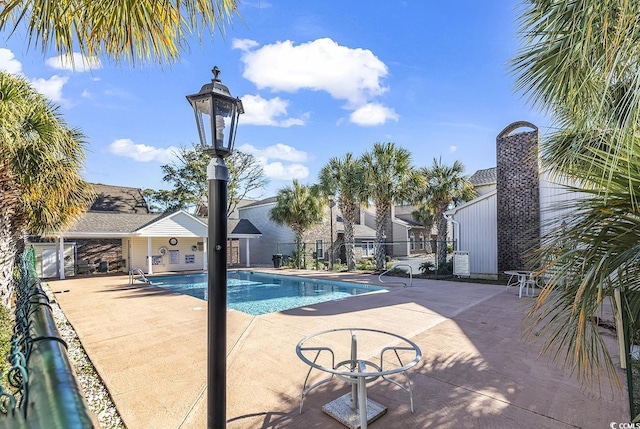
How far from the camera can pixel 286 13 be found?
440 centimetres

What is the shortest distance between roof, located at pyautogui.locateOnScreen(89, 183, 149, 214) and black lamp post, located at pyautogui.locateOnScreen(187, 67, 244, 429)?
2420 centimetres

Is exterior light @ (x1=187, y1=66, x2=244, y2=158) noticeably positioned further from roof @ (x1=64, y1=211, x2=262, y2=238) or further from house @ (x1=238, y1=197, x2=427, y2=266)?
house @ (x1=238, y1=197, x2=427, y2=266)

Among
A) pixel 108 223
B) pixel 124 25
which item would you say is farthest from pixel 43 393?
pixel 108 223

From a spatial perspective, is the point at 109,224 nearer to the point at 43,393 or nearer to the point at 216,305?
the point at 216,305

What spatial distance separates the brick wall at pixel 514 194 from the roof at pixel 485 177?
15837mm

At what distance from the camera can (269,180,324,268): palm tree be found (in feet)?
68.8

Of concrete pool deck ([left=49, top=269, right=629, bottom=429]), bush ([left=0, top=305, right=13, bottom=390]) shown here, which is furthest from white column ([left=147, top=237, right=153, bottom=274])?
bush ([left=0, top=305, right=13, bottom=390])

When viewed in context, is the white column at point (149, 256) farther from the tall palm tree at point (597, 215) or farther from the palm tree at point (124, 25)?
the tall palm tree at point (597, 215)

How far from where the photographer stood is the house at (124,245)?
16297mm

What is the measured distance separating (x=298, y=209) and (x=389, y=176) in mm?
6892

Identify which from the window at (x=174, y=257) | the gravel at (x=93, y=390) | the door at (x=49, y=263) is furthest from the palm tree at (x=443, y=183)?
the door at (x=49, y=263)

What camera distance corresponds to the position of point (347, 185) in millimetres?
17766

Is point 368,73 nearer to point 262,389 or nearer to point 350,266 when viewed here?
point 262,389

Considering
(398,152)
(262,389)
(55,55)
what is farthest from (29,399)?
(398,152)
